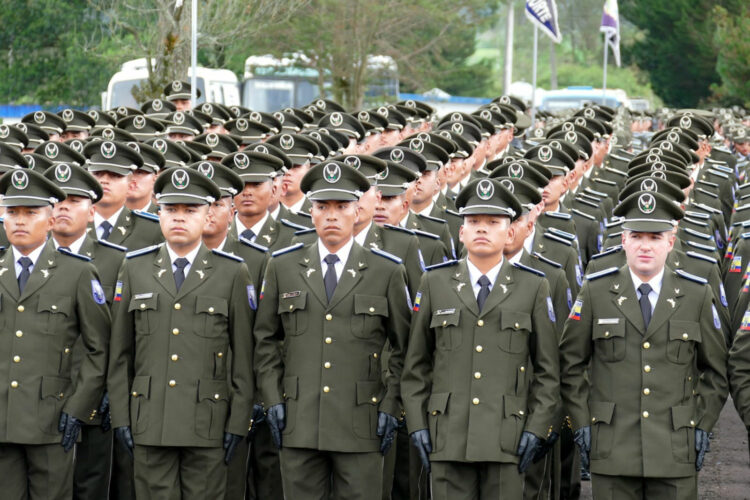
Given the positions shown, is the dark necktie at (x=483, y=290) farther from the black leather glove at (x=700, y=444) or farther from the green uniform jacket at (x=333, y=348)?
the black leather glove at (x=700, y=444)

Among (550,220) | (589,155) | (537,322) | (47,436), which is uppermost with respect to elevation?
(589,155)

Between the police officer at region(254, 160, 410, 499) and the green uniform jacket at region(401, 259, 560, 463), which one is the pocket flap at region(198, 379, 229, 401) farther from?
the green uniform jacket at region(401, 259, 560, 463)

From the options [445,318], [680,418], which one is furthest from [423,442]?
[680,418]

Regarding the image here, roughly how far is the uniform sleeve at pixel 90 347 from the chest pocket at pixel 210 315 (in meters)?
0.52

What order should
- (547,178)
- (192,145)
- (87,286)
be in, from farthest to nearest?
(192,145)
(547,178)
(87,286)

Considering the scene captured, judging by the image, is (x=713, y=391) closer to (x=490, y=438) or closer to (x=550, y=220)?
(x=490, y=438)

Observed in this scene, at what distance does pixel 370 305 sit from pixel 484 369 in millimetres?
686

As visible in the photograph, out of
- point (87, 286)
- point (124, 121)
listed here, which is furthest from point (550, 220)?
point (124, 121)

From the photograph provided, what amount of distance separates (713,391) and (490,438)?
108cm

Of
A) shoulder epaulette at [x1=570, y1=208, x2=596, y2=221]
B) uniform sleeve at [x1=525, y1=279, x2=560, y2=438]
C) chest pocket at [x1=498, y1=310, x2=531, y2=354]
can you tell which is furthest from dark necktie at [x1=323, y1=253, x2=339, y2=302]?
shoulder epaulette at [x1=570, y1=208, x2=596, y2=221]

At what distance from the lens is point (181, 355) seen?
711 cm

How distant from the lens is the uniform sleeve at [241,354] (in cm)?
715

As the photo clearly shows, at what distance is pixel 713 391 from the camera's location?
22.8 feet

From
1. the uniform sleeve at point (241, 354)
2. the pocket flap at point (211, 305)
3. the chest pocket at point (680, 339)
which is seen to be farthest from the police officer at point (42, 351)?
the chest pocket at point (680, 339)
